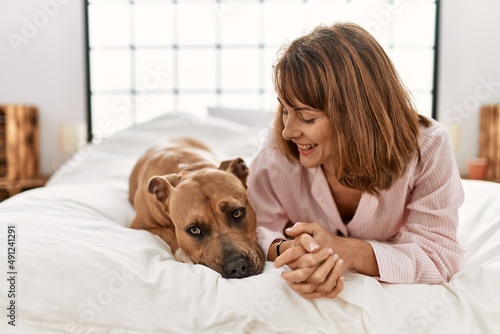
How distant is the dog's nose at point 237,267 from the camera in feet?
4.82

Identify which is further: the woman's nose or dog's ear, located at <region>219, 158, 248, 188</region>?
dog's ear, located at <region>219, 158, 248, 188</region>

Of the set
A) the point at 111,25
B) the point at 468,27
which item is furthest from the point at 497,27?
the point at 111,25

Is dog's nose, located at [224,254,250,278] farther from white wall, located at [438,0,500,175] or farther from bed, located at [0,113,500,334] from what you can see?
white wall, located at [438,0,500,175]

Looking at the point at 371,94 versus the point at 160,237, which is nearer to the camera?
the point at 371,94

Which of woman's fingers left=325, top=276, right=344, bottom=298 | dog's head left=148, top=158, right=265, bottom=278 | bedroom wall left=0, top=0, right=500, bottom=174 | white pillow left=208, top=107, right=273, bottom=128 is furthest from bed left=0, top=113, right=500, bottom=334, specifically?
bedroom wall left=0, top=0, right=500, bottom=174

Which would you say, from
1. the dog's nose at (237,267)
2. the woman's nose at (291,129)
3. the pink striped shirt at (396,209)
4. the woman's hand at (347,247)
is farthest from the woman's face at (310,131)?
the dog's nose at (237,267)

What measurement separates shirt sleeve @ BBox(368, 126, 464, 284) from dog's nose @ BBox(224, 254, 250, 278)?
0.40 metres

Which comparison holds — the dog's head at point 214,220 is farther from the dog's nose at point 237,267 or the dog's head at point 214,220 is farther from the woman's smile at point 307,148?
the woman's smile at point 307,148

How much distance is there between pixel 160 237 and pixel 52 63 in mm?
4316

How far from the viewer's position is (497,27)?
545 centimetres

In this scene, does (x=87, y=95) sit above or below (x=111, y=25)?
below

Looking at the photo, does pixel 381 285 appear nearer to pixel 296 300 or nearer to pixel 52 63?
pixel 296 300

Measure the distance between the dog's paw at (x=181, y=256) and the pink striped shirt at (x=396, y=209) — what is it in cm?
27

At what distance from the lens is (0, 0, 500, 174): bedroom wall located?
5.46 meters
